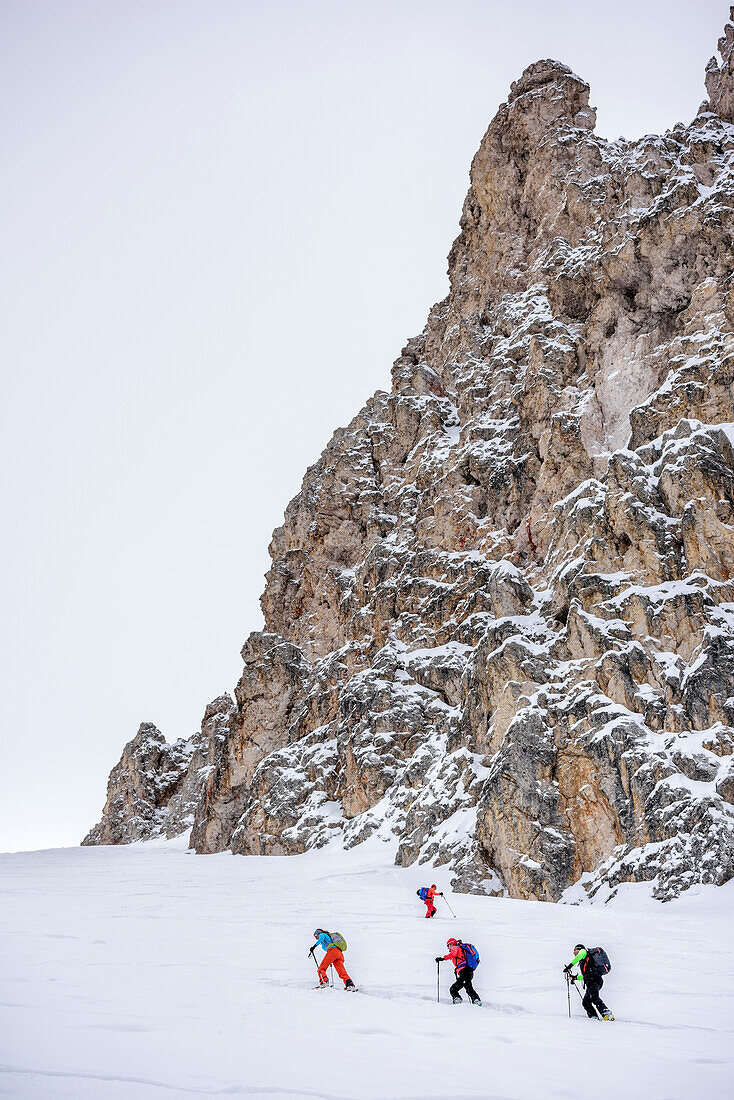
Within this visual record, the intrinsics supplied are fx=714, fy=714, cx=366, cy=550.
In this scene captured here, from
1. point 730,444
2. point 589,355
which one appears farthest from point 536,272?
point 730,444

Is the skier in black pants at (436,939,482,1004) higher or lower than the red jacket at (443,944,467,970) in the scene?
lower

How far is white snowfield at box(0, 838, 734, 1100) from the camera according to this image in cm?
697

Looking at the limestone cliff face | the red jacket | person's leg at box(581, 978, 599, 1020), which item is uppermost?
the limestone cliff face

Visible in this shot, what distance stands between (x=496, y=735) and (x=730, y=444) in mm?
18692

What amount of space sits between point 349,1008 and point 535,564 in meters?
37.9

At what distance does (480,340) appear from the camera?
63.1 metres

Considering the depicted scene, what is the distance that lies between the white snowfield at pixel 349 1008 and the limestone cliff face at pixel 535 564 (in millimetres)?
8952

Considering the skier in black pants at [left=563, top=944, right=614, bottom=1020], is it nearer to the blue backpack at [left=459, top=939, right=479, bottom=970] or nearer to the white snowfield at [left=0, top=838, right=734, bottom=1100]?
the white snowfield at [left=0, top=838, right=734, bottom=1100]

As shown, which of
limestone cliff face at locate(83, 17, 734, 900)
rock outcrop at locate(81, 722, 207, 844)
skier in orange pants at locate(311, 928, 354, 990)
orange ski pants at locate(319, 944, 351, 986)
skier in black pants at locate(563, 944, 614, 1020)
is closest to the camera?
skier in black pants at locate(563, 944, 614, 1020)

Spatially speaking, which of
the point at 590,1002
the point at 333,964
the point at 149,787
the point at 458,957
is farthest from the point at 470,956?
the point at 149,787

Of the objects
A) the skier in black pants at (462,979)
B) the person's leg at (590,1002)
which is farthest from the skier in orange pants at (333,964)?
the person's leg at (590,1002)

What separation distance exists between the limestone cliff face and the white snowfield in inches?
352

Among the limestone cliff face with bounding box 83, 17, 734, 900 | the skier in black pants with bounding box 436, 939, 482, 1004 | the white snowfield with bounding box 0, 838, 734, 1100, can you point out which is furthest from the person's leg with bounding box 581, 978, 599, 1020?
the limestone cliff face with bounding box 83, 17, 734, 900

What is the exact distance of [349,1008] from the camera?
1012 cm
